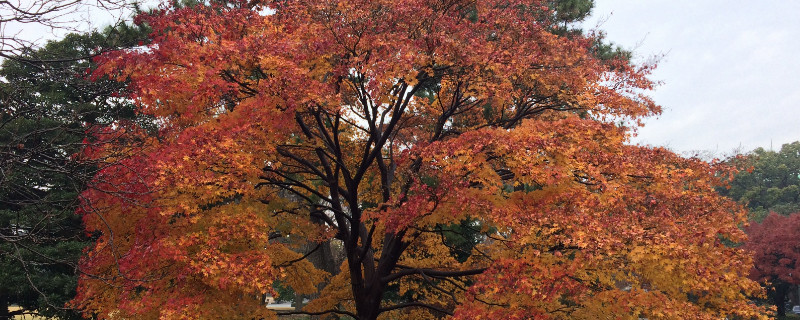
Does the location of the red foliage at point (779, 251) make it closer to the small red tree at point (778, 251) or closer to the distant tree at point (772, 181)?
the small red tree at point (778, 251)

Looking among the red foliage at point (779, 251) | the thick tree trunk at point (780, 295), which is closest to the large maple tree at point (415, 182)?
the red foliage at point (779, 251)

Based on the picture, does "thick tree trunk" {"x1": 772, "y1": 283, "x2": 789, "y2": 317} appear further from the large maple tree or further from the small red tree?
the large maple tree

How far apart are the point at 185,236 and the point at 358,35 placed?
4758 mm

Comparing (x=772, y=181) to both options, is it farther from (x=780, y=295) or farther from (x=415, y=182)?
(x=415, y=182)

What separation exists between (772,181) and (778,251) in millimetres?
25508

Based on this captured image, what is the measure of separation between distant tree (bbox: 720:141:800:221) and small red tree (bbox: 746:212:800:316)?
54.9ft

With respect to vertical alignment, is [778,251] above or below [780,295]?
above

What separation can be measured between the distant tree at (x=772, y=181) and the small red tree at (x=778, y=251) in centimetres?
1674

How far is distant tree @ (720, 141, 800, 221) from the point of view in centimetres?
4547

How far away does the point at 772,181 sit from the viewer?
50.0m

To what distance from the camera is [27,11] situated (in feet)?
17.5

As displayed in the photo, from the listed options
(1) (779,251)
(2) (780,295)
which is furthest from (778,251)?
(2) (780,295)

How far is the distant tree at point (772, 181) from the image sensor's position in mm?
45469

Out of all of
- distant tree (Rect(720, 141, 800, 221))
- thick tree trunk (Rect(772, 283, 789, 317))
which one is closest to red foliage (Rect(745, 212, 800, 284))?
thick tree trunk (Rect(772, 283, 789, 317))
